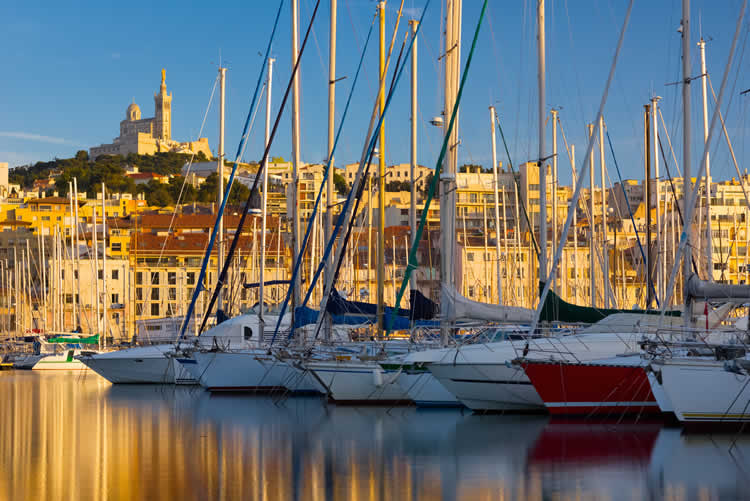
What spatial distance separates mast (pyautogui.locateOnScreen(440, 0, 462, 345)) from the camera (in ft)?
74.4

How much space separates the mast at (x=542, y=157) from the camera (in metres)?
22.8

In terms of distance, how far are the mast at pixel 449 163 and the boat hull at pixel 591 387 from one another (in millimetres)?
2797

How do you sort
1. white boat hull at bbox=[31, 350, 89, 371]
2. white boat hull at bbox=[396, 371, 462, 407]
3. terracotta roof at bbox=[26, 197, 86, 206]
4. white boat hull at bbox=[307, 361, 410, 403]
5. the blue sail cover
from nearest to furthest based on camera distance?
white boat hull at bbox=[396, 371, 462, 407] < white boat hull at bbox=[307, 361, 410, 403] < the blue sail cover < white boat hull at bbox=[31, 350, 89, 371] < terracotta roof at bbox=[26, 197, 86, 206]

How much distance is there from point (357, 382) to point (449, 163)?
6.07 metres

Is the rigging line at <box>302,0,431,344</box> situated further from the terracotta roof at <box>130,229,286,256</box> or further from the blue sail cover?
the terracotta roof at <box>130,229,286,256</box>

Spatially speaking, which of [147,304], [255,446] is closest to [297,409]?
[255,446]

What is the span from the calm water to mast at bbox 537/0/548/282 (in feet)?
11.4

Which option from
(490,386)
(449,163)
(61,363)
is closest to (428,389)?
(490,386)

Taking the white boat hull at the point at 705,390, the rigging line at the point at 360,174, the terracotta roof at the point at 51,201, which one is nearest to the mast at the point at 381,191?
the rigging line at the point at 360,174

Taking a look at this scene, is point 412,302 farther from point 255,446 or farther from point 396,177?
point 396,177

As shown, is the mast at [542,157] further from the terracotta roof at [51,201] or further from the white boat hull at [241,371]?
the terracotta roof at [51,201]

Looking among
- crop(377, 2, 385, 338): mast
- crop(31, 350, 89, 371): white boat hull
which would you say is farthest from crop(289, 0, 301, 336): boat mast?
crop(31, 350, 89, 371): white boat hull

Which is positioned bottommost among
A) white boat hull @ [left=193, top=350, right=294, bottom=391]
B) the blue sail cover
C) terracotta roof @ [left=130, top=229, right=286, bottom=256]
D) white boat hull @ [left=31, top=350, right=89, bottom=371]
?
white boat hull @ [left=31, top=350, right=89, bottom=371]

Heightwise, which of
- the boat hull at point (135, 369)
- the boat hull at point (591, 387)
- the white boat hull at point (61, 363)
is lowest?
the white boat hull at point (61, 363)
